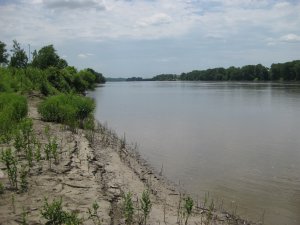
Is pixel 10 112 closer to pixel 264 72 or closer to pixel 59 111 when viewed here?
pixel 59 111

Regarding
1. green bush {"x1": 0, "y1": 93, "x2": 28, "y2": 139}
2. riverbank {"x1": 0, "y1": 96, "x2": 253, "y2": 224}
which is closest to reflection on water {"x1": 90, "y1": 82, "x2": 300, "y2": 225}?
riverbank {"x1": 0, "y1": 96, "x2": 253, "y2": 224}

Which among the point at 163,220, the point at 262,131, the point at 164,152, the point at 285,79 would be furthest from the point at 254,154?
the point at 285,79

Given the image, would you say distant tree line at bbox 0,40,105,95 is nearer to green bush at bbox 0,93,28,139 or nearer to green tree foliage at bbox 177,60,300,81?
green bush at bbox 0,93,28,139

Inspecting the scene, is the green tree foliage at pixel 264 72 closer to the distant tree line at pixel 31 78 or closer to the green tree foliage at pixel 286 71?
the green tree foliage at pixel 286 71

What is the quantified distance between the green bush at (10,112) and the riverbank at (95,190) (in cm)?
130

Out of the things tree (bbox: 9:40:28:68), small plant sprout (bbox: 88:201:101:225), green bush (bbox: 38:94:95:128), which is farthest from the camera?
tree (bbox: 9:40:28:68)

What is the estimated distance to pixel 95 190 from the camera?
9.23m

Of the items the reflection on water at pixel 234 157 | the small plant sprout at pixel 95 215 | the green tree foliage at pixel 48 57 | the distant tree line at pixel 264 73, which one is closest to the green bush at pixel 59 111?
the reflection on water at pixel 234 157

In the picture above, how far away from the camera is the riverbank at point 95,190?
25.6ft

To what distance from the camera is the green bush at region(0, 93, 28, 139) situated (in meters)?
14.0

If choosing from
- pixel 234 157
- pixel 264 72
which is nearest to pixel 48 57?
pixel 234 157

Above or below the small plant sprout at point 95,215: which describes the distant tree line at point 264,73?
above

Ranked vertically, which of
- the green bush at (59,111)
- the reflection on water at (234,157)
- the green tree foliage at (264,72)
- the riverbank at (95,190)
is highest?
the green tree foliage at (264,72)

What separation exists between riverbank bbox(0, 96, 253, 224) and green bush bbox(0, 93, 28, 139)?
51.2 inches
